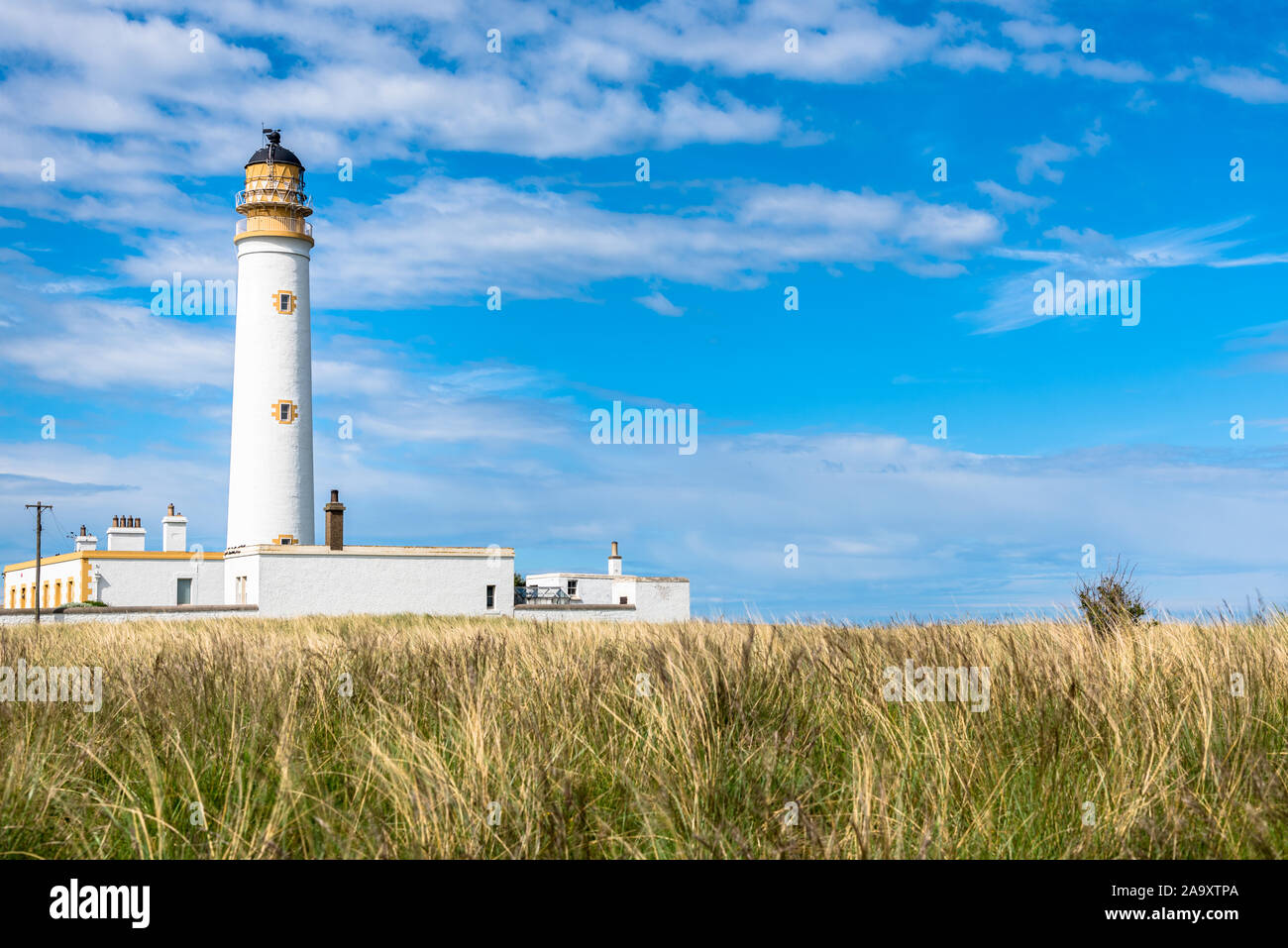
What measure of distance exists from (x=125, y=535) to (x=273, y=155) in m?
19.2

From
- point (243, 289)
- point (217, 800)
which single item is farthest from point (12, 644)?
point (243, 289)

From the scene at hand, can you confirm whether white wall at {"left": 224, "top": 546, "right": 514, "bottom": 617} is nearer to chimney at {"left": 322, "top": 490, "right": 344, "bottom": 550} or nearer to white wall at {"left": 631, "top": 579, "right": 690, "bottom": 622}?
chimney at {"left": 322, "top": 490, "right": 344, "bottom": 550}

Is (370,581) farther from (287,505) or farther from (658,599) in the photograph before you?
(658,599)

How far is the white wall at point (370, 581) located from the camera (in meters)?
30.1

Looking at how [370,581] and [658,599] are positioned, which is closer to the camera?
[370,581]

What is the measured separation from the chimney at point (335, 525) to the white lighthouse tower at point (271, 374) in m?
0.58

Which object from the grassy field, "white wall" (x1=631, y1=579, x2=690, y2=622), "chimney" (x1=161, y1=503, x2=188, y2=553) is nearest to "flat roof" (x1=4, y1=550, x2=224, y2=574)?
"chimney" (x1=161, y1=503, x2=188, y2=553)

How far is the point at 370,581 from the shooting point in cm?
3192

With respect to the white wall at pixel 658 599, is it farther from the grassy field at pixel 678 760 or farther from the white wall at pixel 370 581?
the grassy field at pixel 678 760

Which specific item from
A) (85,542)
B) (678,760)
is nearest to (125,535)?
(85,542)

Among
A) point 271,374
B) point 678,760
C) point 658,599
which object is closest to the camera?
point 678,760

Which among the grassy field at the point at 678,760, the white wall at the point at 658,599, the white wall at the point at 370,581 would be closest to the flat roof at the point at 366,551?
the white wall at the point at 370,581

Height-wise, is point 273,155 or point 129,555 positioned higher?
point 273,155
